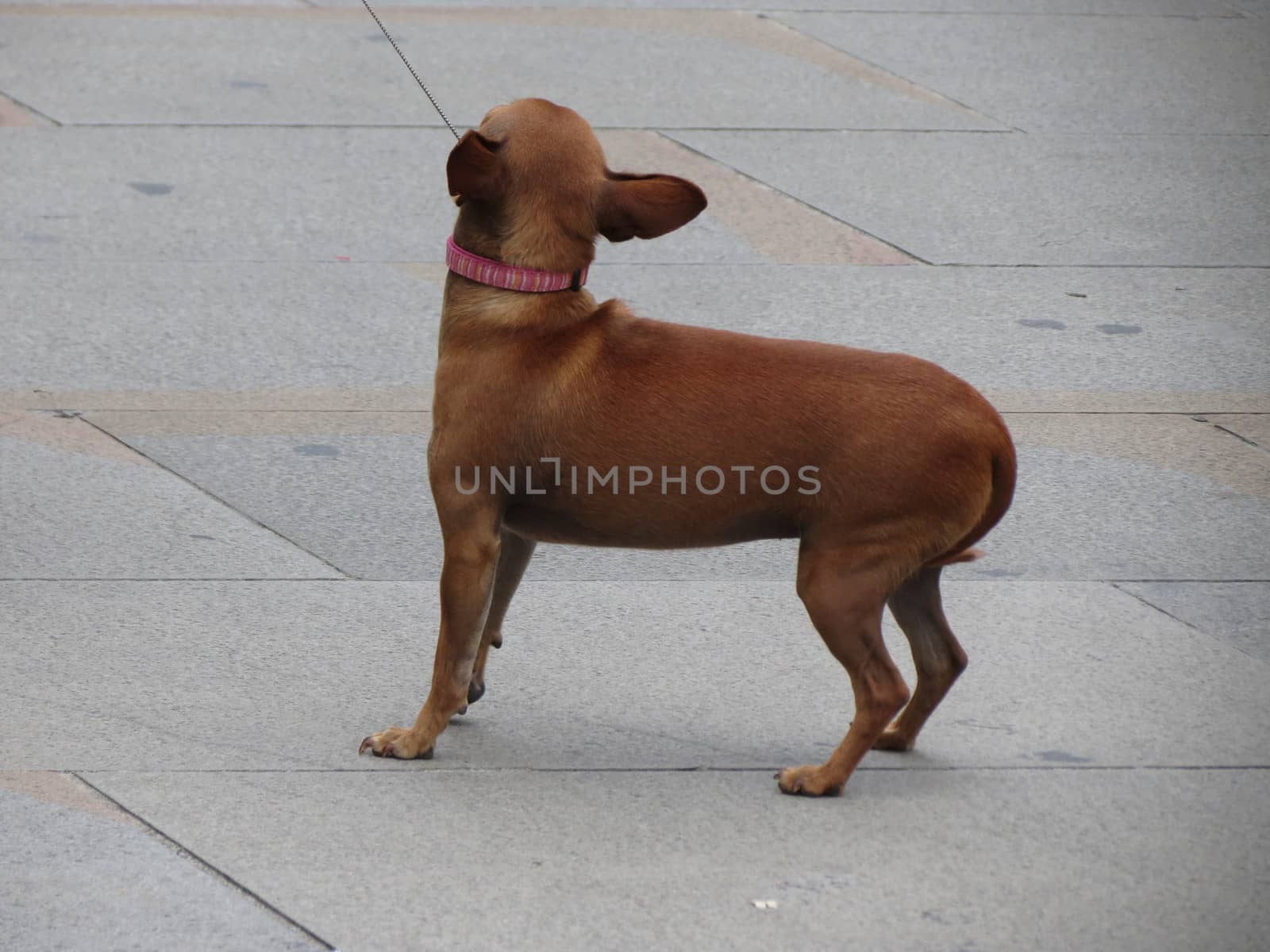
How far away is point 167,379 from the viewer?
6215mm

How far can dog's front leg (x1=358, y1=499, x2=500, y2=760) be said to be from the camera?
12.3ft

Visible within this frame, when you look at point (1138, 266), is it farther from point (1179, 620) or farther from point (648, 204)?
point (648, 204)

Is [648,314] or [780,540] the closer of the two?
[780,540]

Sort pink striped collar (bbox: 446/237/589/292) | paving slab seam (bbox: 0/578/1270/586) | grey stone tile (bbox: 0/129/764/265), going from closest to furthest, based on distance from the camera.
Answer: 1. pink striped collar (bbox: 446/237/589/292)
2. paving slab seam (bbox: 0/578/1270/586)
3. grey stone tile (bbox: 0/129/764/265)

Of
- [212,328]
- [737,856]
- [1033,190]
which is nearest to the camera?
[737,856]

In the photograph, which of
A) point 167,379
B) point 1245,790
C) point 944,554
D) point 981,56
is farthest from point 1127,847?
point 981,56

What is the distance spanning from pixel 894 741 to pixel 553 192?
Result: 150 cm

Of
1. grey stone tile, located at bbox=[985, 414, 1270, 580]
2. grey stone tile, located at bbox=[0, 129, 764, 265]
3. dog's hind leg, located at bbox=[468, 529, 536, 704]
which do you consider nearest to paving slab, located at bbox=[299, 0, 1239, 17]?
grey stone tile, located at bbox=[0, 129, 764, 265]

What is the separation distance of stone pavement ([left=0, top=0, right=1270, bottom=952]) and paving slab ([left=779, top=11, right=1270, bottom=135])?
56 mm

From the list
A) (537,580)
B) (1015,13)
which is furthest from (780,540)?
(1015,13)

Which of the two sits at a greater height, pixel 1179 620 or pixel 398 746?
pixel 1179 620

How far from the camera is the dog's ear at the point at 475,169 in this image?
3562mm

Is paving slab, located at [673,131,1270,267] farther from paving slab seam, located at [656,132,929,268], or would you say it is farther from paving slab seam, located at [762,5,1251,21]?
paving slab seam, located at [762,5,1251,21]

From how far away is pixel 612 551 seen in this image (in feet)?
17.1
